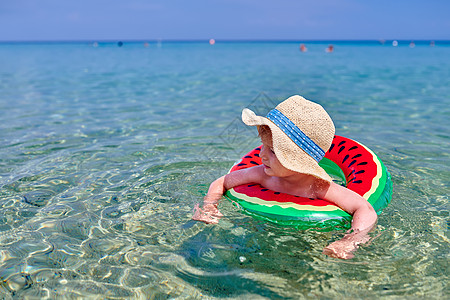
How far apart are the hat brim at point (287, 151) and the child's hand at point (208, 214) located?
82cm

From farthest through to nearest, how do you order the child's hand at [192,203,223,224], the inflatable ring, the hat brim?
the child's hand at [192,203,223,224] → the inflatable ring → the hat brim

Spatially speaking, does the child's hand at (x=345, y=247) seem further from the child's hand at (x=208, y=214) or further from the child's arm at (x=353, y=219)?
the child's hand at (x=208, y=214)

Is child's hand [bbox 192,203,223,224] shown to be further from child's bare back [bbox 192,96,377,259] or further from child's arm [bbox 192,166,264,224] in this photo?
child's bare back [bbox 192,96,377,259]

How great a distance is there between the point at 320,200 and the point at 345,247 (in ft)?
1.22

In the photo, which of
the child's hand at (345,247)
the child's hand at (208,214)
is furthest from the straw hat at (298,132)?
the child's hand at (208,214)

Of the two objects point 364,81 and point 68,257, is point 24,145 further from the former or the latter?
point 364,81

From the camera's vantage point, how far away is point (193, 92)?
10.6m

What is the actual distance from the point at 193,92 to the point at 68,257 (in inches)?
329

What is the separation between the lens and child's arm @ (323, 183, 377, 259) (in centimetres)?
252

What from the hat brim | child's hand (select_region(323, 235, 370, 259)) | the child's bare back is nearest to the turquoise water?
child's hand (select_region(323, 235, 370, 259))

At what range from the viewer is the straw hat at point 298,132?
96.7 inches

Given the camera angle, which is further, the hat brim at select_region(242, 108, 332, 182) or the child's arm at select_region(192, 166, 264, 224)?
the child's arm at select_region(192, 166, 264, 224)

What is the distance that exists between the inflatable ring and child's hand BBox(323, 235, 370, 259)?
126mm

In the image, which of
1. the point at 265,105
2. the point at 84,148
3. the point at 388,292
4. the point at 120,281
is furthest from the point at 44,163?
the point at 265,105
